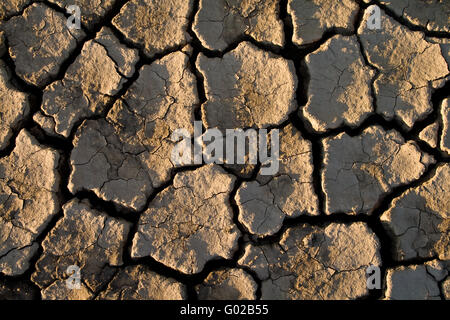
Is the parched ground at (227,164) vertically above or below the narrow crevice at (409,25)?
below

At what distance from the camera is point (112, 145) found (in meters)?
2.26

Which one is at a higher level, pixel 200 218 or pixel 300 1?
pixel 300 1

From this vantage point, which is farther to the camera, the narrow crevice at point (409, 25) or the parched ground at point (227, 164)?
the narrow crevice at point (409, 25)

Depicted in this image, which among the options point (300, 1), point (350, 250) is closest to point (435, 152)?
point (350, 250)

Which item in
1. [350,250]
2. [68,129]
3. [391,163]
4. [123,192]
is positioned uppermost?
[68,129]

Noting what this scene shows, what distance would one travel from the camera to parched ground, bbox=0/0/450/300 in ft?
6.92

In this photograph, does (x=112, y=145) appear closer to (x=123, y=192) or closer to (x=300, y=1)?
(x=123, y=192)

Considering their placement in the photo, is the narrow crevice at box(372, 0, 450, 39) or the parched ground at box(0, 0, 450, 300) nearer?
the parched ground at box(0, 0, 450, 300)

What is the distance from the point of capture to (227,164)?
2203 mm

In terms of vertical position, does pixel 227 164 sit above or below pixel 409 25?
below

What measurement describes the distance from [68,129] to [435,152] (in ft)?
6.88

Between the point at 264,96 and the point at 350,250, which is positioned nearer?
the point at 350,250

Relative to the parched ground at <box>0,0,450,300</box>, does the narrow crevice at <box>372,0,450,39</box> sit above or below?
above

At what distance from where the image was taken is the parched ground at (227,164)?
83.0 inches
